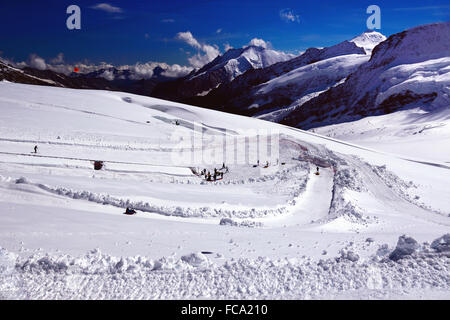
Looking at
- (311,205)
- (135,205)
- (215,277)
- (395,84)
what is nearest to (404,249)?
(215,277)

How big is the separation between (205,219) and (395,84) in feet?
535

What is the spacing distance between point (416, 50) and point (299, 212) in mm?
197627

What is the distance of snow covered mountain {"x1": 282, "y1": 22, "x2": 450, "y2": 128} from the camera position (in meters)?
134

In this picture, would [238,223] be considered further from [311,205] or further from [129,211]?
[311,205]

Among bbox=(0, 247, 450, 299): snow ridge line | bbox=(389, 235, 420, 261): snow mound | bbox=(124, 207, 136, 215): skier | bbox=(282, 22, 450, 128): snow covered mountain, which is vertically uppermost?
bbox=(282, 22, 450, 128): snow covered mountain

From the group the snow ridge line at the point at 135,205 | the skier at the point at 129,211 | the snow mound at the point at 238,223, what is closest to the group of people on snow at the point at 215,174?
the snow ridge line at the point at 135,205

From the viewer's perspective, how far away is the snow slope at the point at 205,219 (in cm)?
853

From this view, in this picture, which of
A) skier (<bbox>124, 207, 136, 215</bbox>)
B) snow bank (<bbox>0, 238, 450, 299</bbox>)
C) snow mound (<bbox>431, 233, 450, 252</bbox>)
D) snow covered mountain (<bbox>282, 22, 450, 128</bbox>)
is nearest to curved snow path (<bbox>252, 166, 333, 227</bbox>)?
skier (<bbox>124, 207, 136, 215</bbox>)

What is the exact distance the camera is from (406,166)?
35.2 m

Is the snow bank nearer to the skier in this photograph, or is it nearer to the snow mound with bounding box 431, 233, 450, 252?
the snow mound with bounding box 431, 233, 450, 252

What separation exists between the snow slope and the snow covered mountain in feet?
371

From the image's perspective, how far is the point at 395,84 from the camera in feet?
496

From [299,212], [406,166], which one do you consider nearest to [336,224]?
[299,212]
